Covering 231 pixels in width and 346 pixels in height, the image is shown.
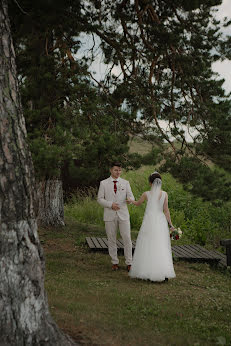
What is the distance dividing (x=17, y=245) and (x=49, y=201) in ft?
24.4

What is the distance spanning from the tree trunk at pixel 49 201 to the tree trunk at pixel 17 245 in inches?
288

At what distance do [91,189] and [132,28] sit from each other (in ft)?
31.7

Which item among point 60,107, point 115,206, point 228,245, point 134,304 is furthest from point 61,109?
point 228,245

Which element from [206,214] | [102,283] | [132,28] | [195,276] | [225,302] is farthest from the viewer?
[206,214]

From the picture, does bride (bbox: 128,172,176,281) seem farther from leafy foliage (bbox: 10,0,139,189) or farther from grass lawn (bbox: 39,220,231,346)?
leafy foliage (bbox: 10,0,139,189)

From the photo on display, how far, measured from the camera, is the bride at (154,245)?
7133 mm

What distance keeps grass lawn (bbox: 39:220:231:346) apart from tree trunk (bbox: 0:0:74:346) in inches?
24.8

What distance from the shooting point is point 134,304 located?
561cm

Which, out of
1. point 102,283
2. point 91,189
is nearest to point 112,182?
point 102,283

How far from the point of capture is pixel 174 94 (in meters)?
10.6

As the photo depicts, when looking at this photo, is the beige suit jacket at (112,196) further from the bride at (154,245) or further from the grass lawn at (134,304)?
the grass lawn at (134,304)

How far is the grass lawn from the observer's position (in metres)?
4.48

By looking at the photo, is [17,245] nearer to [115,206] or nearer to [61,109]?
[115,206]

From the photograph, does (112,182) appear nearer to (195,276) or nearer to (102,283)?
(102,283)
